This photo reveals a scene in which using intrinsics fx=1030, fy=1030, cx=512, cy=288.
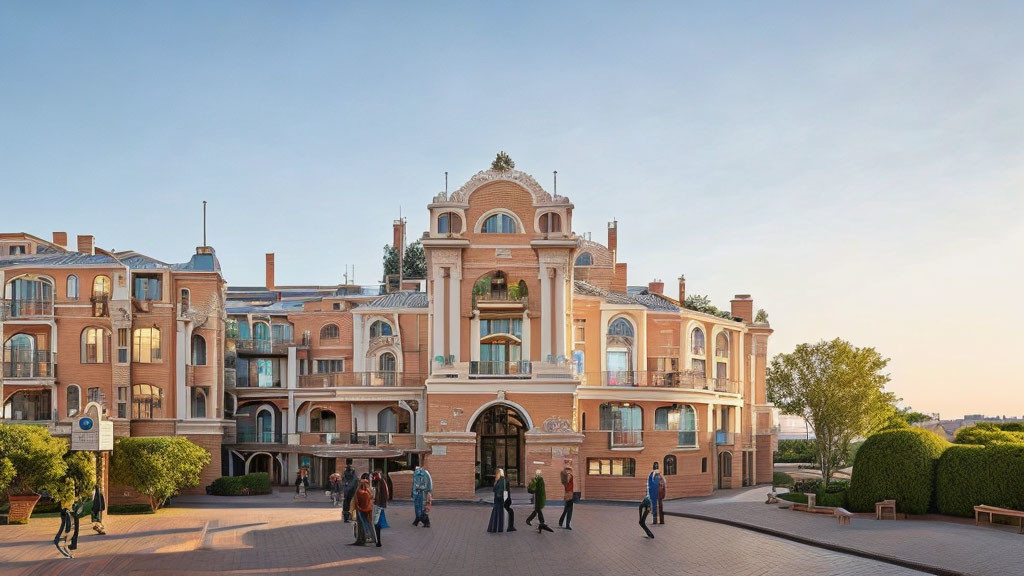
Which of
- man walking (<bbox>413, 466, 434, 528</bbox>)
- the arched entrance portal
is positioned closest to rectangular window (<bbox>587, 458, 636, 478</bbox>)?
the arched entrance portal

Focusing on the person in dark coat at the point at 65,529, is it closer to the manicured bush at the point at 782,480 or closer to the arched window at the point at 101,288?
the arched window at the point at 101,288

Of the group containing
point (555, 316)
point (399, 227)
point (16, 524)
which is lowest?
point (16, 524)

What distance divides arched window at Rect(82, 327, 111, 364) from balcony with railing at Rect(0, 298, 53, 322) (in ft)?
6.00

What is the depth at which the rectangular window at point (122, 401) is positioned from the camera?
47719mm

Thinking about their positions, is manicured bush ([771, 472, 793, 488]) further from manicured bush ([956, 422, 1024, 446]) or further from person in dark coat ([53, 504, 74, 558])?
person in dark coat ([53, 504, 74, 558])

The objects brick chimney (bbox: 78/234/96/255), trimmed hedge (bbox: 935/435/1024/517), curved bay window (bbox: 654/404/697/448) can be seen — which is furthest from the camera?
brick chimney (bbox: 78/234/96/255)

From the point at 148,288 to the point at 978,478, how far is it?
3685cm

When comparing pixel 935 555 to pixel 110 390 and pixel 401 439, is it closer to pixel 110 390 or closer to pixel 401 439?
pixel 401 439

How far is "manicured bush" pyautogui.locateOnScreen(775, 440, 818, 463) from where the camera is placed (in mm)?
83938

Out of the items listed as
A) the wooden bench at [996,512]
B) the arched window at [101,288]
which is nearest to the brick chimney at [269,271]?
the arched window at [101,288]

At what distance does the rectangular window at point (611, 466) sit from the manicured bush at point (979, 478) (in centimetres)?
1829

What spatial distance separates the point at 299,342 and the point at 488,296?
15.4m

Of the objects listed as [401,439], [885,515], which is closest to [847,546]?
[885,515]

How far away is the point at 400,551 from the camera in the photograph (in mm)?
26297
